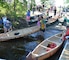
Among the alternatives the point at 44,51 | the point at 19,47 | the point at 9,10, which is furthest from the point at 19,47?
the point at 9,10

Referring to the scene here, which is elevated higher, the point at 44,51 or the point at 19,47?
the point at 44,51

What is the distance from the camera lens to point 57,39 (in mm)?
16359

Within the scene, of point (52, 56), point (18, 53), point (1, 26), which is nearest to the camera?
point (52, 56)

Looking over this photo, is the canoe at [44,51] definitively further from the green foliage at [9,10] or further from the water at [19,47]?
the green foliage at [9,10]

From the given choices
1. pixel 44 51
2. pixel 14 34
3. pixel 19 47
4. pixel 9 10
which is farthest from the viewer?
pixel 9 10

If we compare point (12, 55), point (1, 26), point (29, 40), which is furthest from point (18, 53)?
point (1, 26)

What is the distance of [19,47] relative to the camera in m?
15.9

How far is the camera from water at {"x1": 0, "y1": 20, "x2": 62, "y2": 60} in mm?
13984

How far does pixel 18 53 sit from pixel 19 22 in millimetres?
8010

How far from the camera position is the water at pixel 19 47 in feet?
45.9

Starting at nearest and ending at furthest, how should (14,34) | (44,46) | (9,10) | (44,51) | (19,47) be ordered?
(44,51), (44,46), (19,47), (14,34), (9,10)

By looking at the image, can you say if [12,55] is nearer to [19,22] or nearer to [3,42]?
[3,42]

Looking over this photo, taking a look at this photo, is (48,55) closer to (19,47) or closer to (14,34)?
(19,47)

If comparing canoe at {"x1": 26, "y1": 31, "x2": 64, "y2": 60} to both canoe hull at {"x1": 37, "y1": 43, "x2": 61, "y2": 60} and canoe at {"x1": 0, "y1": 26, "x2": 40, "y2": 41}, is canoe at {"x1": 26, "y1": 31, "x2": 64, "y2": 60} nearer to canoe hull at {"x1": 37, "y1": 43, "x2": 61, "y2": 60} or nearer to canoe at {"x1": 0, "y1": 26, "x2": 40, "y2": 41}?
canoe hull at {"x1": 37, "y1": 43, "x2": 61, "y2": 60}
